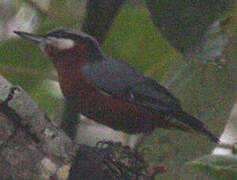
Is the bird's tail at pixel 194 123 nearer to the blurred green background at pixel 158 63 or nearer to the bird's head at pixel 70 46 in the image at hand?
the blurred green background at pixel 158 63

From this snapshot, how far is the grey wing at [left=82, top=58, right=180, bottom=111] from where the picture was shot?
261cm

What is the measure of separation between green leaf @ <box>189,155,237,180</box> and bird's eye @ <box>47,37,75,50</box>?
148 centimetres

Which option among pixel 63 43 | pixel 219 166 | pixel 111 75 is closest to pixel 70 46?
pixel 63 43

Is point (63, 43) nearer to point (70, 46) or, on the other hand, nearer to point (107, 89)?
point (70, 46)

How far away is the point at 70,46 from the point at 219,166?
1730mm

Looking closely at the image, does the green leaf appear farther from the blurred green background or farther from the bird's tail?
the bird's tail

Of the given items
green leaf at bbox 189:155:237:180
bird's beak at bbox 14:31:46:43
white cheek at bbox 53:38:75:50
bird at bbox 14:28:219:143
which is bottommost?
bird at bbox 14:28:219:143

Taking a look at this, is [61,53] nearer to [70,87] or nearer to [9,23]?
[70,87]

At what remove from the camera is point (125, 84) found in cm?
269

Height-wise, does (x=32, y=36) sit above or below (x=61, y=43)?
above

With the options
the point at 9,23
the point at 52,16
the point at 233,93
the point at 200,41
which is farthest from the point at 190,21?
the point at 9,23

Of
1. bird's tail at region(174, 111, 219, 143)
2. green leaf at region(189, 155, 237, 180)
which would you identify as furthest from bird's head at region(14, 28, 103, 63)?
green leaf at region(189, 155, 237, 180)

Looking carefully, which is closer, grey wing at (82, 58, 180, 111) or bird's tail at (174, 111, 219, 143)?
bird's tail at (174, 111, 219, 143)

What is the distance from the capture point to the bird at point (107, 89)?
255 cm
